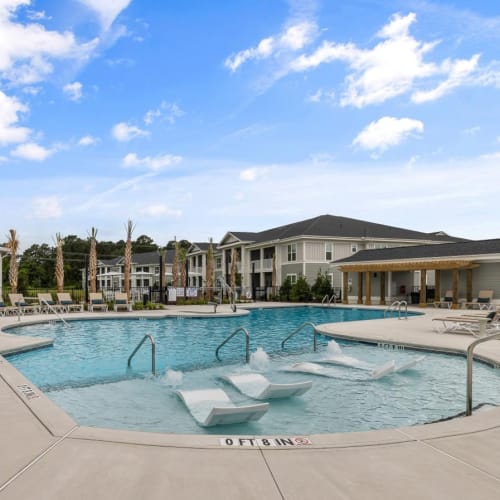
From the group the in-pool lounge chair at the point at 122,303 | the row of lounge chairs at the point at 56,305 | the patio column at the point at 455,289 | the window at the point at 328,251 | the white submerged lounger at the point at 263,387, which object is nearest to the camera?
the white submerged lounger at the point at 263,387

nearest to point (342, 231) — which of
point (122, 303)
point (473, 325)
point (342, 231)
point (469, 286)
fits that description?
point (342, 231)

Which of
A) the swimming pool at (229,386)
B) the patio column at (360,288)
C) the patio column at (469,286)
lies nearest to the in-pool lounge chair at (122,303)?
the swimming pool at (229,386)

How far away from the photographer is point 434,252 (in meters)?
28.1

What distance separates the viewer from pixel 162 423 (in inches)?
243

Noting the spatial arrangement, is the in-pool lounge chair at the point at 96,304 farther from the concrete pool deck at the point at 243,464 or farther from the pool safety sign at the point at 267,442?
the pool safety sign at the point at 267,442

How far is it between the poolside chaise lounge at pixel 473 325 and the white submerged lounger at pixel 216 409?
844 centimetres

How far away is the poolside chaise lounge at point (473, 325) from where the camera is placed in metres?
12.5

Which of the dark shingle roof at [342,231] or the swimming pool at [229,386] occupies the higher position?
the dark shingle roof at [342,231]

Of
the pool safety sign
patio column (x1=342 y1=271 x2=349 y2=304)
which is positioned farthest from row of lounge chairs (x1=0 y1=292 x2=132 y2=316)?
the pool safety sign

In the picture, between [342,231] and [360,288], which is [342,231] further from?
[360,288]

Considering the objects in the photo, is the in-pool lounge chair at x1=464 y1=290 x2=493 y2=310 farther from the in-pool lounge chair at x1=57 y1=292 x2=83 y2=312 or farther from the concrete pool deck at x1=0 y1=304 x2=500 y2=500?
the concrete pool deck at x1=0 y1=304 x2=500 y2=500

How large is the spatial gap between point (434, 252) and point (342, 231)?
34.0ft

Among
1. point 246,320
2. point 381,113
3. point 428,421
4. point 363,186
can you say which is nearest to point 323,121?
point 381,113

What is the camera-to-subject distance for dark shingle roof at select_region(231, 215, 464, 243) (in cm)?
3697
